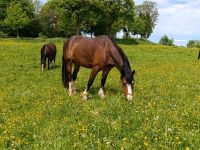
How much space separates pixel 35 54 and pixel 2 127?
1263 inches

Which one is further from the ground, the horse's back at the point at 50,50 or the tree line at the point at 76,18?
the tree line at the point at 76,18

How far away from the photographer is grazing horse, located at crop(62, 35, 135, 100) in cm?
1516

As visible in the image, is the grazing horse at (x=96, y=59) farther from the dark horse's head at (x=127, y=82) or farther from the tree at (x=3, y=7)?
the tree at (x=3, y=7)

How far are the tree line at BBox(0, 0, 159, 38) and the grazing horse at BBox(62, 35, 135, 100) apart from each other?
2576 inches

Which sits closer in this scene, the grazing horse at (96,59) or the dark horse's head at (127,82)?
the dark horse's head at (127,82)

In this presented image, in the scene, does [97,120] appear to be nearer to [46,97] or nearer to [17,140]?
[17,140]

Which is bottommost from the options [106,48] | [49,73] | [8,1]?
[49,73]

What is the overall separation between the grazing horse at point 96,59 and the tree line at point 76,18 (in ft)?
215

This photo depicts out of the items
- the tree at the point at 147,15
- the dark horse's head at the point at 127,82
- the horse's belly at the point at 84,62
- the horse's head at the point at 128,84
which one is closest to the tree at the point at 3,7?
the tree at the point at 147,15

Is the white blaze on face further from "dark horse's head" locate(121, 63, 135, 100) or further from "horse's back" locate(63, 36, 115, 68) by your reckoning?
"horse's back" locate(63, 36, 115, 68)

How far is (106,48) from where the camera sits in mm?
16094

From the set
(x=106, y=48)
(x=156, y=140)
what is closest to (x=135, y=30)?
(x=106, y=48)

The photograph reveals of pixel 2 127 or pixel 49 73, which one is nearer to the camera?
pixel 2 127

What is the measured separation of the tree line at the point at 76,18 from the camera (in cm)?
8944
